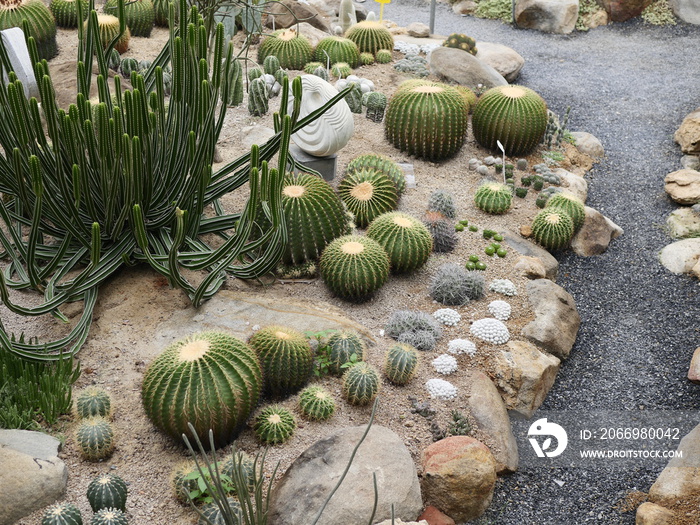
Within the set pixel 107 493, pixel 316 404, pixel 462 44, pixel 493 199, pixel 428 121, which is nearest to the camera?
pixel 107 493

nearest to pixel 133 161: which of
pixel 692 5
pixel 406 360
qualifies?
pixel 406 360

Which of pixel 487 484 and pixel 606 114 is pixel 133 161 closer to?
pixel 487 484

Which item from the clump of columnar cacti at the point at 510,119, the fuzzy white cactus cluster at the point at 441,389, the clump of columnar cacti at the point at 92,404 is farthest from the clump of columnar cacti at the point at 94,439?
the clump of columnar cacti at the point at 510,119

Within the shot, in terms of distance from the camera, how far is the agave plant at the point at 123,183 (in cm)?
416

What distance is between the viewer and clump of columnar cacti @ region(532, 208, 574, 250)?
6.50m

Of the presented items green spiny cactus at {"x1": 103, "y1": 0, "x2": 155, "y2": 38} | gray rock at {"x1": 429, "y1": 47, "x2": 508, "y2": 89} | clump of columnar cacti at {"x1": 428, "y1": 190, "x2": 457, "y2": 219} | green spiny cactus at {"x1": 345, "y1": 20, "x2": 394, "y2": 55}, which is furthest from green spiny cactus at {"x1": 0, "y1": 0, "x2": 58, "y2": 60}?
clump of columnar cacti at {"x1": 428, "y1": 190, "x2": 457, "y2": 219}

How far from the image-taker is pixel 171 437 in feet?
13.0

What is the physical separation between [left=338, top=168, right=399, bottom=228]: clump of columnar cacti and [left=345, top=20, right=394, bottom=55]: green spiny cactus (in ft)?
12.9

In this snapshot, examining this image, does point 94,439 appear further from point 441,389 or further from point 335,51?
point 335,51

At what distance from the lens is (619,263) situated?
6746 mm

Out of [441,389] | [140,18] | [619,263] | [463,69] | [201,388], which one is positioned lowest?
[619,263]

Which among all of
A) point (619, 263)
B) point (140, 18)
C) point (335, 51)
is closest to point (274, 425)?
point (619, 263)

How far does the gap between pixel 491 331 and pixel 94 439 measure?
9.07 ft

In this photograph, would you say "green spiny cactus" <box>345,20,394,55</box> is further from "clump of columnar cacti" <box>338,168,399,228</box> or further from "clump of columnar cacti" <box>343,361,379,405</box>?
"clump of columnar cacti" <box>343,361,379,405</box>
